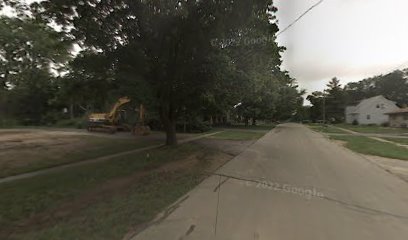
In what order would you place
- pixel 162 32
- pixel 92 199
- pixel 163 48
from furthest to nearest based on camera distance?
pixel 163 48 < pixel 162 32 < pixel 92 199

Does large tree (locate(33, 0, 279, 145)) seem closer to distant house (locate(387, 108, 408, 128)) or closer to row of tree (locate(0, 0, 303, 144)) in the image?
row of tree (locate(0, 0, 303, 144))

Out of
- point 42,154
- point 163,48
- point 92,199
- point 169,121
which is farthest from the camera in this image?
point 169,121

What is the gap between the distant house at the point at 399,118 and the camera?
54.5 m

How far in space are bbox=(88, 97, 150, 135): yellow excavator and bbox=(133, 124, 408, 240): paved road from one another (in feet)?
55.3

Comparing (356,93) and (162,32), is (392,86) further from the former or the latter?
(162,32)

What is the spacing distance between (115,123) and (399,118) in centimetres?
4861

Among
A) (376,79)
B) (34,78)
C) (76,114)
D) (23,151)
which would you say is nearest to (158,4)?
(23,151)

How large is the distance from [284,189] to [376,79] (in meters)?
111

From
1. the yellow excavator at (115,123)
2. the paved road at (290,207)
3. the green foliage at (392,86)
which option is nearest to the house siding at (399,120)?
the green foliage at (392,86)

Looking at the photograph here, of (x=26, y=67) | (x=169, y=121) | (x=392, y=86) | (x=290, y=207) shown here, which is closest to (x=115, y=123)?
(x=26, y=67)

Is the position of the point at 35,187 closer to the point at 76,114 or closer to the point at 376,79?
the point at 76,114

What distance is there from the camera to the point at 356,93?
116 metres

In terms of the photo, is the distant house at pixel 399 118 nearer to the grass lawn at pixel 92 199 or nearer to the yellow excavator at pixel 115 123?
the yellow excavator at pixel 115 123

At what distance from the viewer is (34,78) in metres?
31.0
